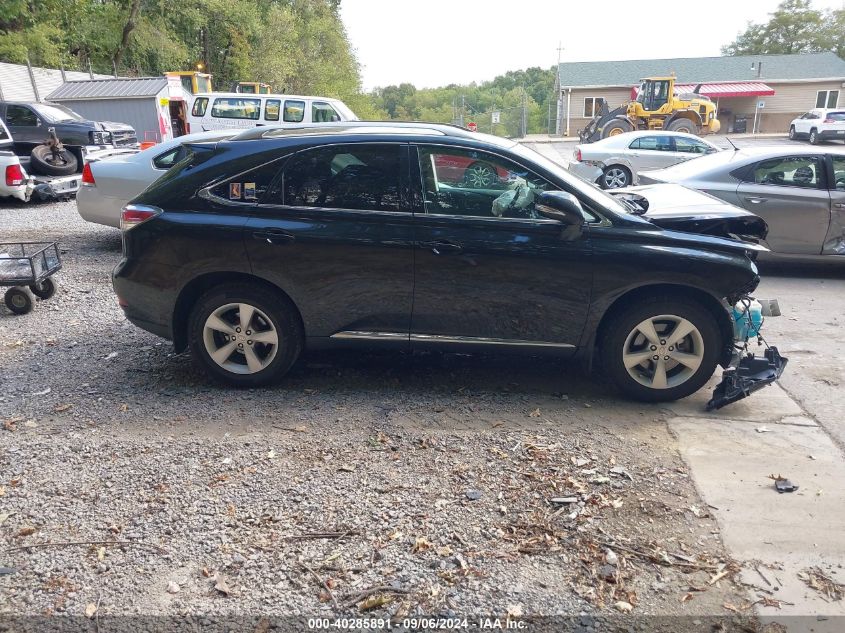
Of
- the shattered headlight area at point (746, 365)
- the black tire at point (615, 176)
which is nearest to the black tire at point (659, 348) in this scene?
the shattered headlight area at point (746, 365)

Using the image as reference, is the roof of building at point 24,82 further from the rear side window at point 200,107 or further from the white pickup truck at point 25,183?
the white pickup truck at point 25,183

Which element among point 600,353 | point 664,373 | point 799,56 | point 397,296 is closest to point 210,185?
point 397,296

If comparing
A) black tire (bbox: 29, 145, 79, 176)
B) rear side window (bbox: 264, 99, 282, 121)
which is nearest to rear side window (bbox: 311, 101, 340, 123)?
rear side window (bbox: 264, 99, 282, 121)

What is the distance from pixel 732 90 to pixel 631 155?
35.0m

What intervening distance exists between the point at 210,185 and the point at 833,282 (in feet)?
23.8

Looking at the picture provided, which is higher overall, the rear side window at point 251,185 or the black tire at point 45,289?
the rear side window at point 251,185

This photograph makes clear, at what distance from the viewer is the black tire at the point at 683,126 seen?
31188 mm

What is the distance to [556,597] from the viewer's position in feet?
9.33

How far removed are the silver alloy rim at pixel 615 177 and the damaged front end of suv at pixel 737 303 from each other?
40.7ft

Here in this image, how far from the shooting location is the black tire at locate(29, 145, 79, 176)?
13250 millimetres

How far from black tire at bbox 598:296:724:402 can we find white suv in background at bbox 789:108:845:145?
120 feet

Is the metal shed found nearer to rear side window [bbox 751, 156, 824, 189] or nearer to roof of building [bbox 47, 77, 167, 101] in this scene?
Answer: roof of building [bbox 47, 77, 167, 101]

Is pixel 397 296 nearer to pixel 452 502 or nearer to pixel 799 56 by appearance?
pixel 452 502

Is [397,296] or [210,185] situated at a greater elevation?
[210,185]
